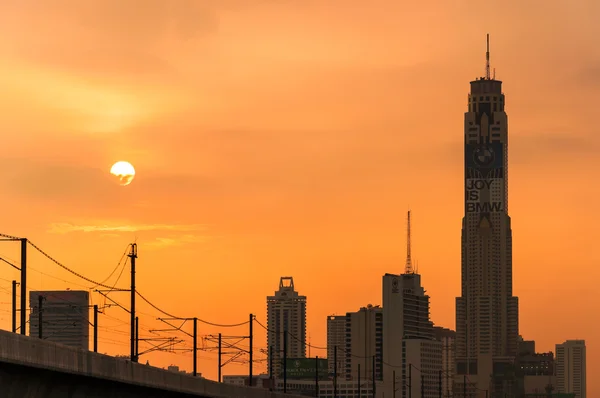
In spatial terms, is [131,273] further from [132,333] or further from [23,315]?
[23,315]

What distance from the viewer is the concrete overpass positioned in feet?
159

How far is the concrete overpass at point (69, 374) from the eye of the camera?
48562 mm

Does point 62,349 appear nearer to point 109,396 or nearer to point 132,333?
point 109,396

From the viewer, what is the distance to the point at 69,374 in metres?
55.6

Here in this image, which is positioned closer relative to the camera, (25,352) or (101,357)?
(25,352)

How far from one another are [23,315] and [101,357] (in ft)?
18.1

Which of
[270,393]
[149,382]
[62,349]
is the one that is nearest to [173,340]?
[270,393]

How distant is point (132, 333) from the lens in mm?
77812

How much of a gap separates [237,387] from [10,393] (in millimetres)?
48182

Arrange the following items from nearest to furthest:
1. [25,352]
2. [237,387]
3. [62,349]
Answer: [25,352], [62,349], [237,387]

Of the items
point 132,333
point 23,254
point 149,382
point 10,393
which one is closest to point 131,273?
point 132,333

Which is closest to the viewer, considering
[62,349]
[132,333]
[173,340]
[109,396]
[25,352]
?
[25,352]

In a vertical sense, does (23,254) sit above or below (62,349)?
above

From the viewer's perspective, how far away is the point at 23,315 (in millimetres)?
54781
